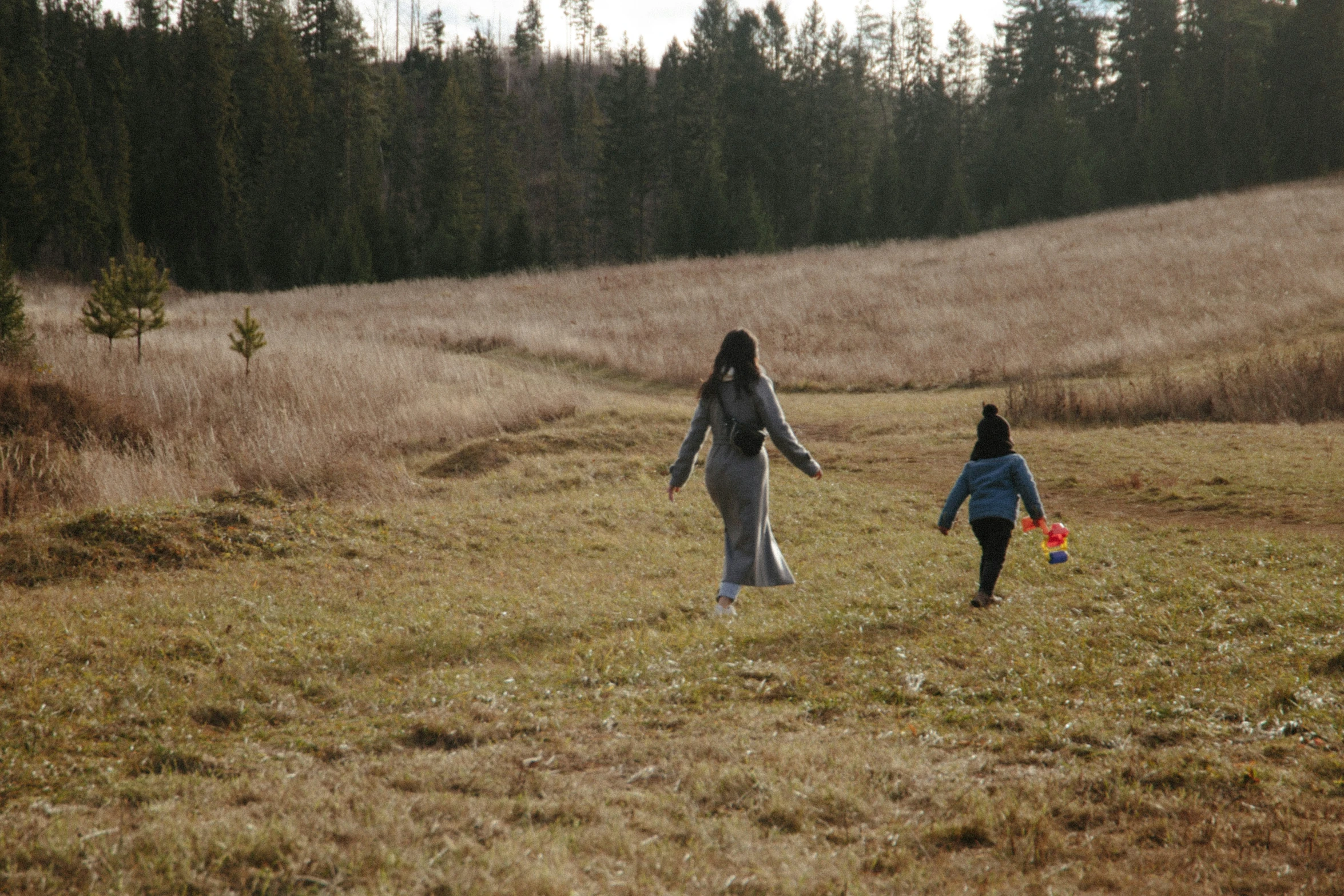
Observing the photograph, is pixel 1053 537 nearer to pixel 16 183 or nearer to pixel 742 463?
pixel 742 463

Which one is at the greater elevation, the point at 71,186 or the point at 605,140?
the point at 605,140

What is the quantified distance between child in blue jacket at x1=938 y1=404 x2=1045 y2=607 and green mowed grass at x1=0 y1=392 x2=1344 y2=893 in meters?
0.51

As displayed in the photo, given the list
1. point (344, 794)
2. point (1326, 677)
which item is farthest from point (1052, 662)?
point (344, 794)

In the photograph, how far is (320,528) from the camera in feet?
31.1

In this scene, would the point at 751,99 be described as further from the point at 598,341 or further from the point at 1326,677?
the point at 1326,677

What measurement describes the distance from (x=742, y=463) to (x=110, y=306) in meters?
15.1

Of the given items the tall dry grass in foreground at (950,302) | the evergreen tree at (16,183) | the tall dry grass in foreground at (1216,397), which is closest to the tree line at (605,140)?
the evergreen tree at (16,183)

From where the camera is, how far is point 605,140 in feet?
215

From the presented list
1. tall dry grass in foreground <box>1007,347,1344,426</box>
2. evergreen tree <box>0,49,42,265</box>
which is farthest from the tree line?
tall dry grass in foreground <box>1007,347,1344,426</box>

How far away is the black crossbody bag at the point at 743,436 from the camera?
7555 millimetres

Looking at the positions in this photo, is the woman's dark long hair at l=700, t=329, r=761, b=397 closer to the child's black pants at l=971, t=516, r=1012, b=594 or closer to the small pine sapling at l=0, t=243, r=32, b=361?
the child's black pants at l=971, t=516, r=1012, b=594

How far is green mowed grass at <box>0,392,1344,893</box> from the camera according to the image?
135 inches

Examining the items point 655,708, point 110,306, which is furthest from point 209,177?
point 655,708

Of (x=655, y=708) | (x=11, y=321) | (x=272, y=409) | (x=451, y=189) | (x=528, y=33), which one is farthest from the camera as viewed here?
(x=528, y=33)
